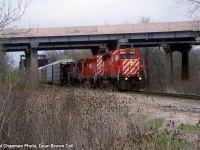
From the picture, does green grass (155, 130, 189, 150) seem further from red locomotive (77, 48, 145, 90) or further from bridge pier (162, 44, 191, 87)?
bridge pier (162, 44, 191, 87)

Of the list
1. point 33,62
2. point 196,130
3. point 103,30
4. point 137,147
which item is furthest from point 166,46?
point 137,147

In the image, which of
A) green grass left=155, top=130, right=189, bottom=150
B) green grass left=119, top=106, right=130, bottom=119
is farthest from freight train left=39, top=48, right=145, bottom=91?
green grass left=155, top=130, right=189, bottom=150

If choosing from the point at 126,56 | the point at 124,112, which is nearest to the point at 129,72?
the point at 126,56

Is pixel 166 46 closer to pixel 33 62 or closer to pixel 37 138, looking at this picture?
pixel 33 62

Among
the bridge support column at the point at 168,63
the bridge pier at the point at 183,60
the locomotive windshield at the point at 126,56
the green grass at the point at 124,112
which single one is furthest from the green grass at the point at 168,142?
the bridge pier at the point at 183,60

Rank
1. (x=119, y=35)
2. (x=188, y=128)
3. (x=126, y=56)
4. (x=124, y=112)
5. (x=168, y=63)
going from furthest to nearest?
(x=168, y=63), (x=119, y=35), (x=126, y=56), (x=124, y=112), (x=188, y=128)

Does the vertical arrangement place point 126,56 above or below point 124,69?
above

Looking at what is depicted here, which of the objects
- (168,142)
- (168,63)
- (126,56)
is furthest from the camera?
(168,63)

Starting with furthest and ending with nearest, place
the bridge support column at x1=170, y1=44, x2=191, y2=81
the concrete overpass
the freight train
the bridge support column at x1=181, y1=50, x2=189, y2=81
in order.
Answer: the bridge support column at x1=170, y1=44, x2=191, y2=81, the bridge support column at x1=181, y1=50, x2=189, y2=81, the concrete overpass, the freight train

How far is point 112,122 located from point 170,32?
37279 millimetres

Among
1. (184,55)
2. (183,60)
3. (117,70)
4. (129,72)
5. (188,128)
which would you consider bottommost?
(188,128)

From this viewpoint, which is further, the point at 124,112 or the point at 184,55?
the point at 184,55

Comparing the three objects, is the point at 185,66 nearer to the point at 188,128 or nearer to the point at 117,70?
the point at 117,70

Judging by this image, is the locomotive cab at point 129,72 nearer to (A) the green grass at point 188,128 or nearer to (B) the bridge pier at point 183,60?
(A) the green grass at point 188,128
